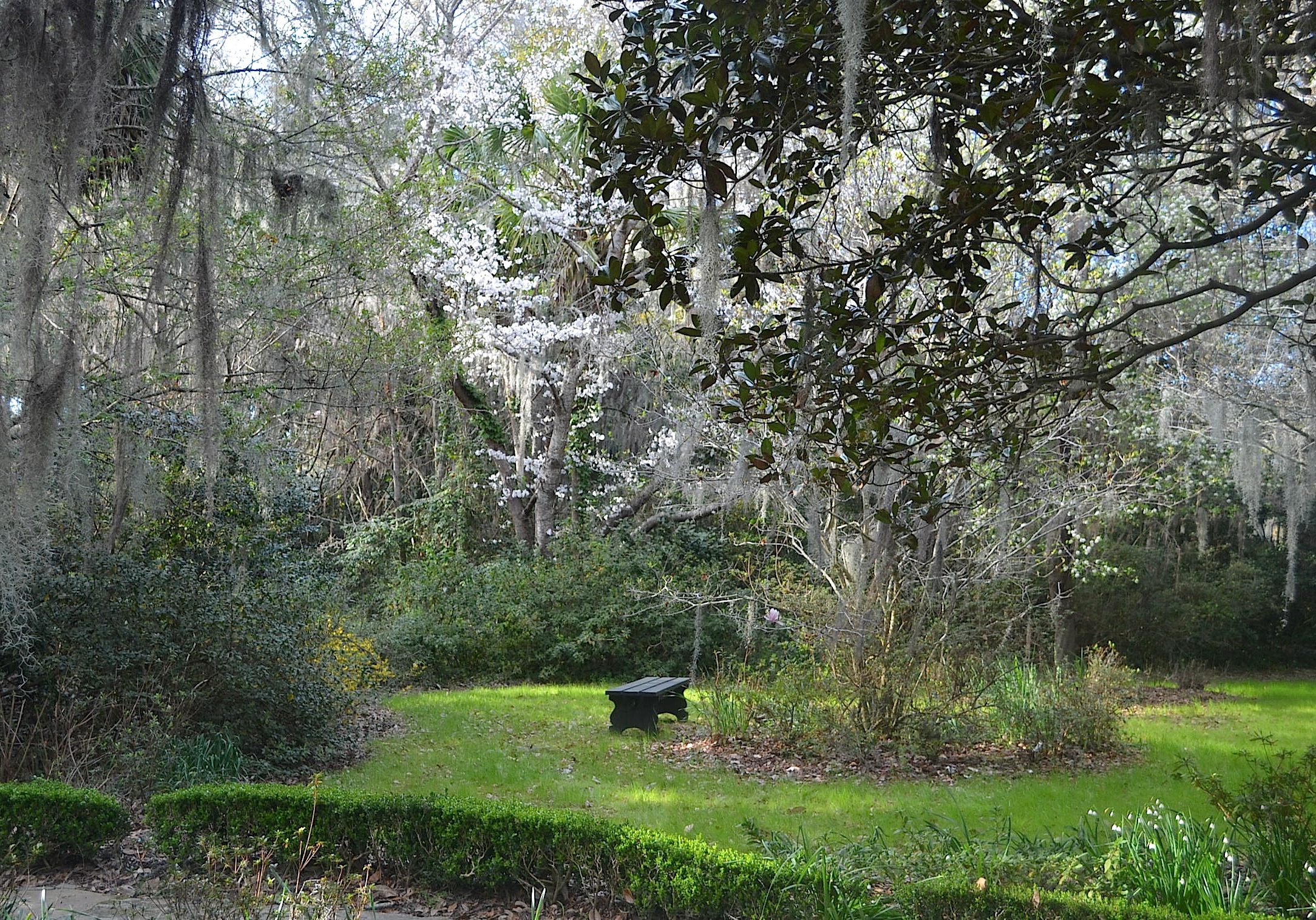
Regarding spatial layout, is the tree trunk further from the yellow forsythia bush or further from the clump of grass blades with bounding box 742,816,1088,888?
the yellow forsythia bush

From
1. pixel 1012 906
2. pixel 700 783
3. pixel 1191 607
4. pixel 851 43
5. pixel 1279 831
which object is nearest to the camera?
pixel 851 43

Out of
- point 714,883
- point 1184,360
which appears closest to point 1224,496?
point 1184,360

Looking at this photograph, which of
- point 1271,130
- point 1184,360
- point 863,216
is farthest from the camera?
point 1184,360

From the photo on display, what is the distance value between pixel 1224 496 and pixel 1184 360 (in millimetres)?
4726

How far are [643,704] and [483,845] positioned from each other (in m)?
4.18

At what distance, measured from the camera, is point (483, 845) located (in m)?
4.56

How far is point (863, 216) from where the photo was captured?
330 inches

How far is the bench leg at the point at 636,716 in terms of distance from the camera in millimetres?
8664

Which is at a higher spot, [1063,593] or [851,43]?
[851,43]

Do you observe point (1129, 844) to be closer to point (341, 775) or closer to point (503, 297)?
point (341, 775)

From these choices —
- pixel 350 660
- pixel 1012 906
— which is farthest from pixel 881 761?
pixel 350 660

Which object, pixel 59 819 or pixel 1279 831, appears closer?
pixel 1279 831

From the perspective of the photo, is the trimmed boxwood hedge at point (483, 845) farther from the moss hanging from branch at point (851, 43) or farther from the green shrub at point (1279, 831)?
the moss hanging from branch at point (851, 43)

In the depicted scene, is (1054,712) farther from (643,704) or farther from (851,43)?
(851,43)
